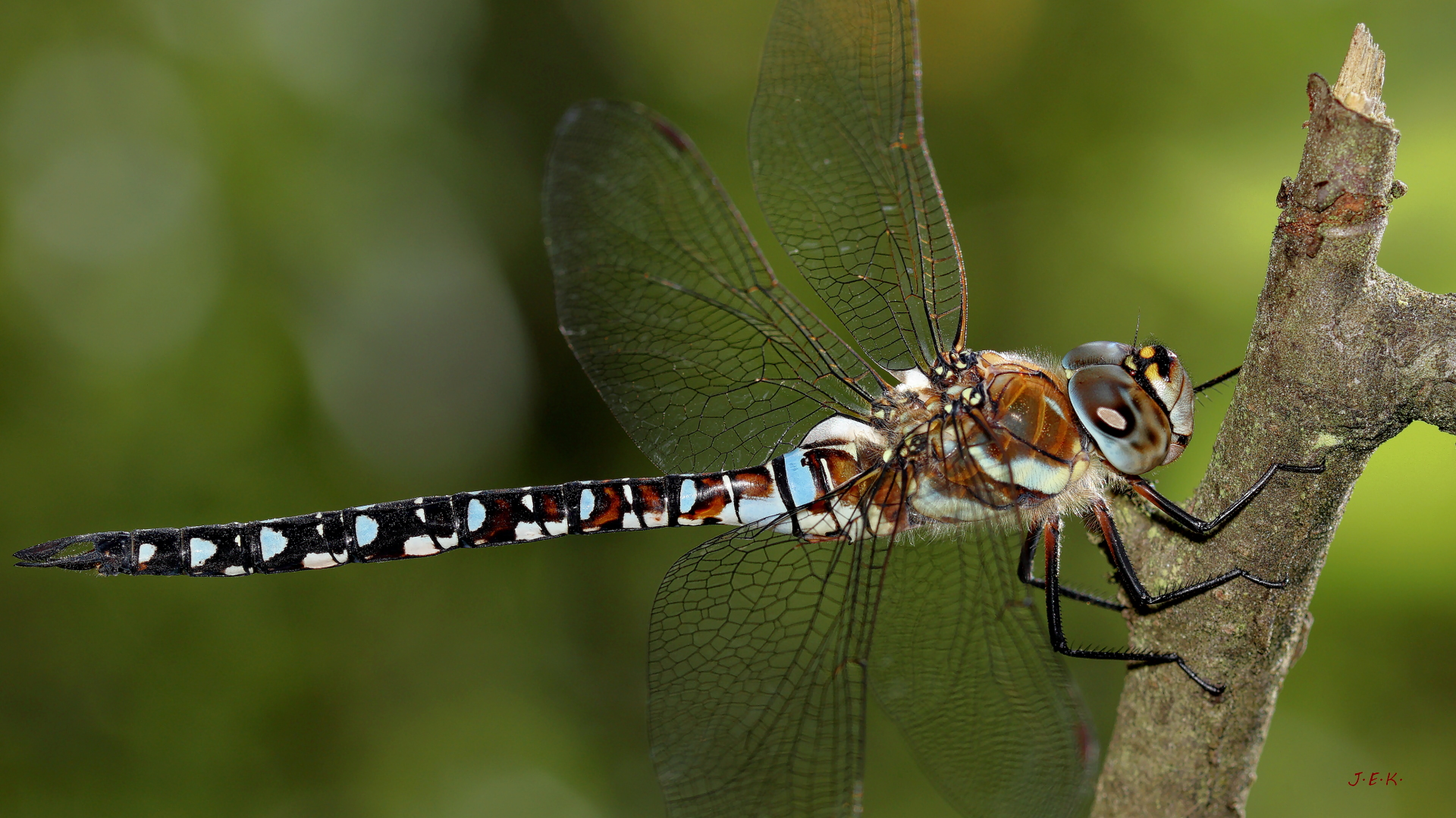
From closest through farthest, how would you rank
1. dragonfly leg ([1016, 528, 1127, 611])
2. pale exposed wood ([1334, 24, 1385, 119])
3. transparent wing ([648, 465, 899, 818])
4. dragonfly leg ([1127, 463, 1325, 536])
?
pale exposed wood ([1334, 24, 1385, 119])
dragonfly leg ([1127, 463, 1325, 536])
transparent wing ([648, 465, 899, 818])
dragonfly leg ([1016, 528, 1127, 611])

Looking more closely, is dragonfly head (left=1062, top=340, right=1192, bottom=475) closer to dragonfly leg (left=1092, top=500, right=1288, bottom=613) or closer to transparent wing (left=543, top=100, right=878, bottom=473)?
dragonfly leg (left=1092, top=500, right=1288, bottom=613)

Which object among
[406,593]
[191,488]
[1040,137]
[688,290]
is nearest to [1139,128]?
[1040,137]

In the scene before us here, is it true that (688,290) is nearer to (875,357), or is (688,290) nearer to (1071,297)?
(875,357)
